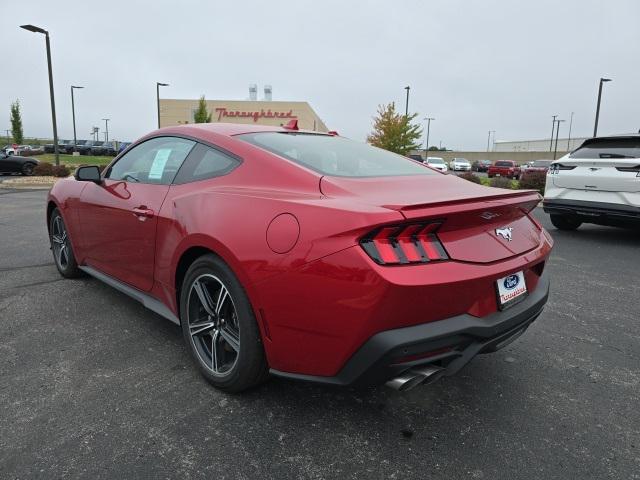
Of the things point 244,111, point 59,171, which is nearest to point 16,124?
point 244,111

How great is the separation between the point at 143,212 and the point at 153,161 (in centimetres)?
44

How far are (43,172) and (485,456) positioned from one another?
2117 cm

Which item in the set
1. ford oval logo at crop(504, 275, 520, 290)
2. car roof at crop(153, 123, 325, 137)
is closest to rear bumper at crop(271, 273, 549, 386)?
ford oval logo at crop(504, 275, 520, 290)

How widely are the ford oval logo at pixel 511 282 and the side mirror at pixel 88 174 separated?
3.02 metres

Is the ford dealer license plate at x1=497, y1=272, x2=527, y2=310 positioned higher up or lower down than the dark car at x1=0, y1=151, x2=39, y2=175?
higher up

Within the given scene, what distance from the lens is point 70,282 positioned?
14.4 feet

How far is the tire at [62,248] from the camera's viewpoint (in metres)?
4.30

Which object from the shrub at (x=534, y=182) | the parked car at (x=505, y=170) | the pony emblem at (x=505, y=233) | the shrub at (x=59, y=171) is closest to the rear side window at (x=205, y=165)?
the pony emblem at (x=505, y=233)

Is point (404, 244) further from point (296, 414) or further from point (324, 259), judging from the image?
point (296, 414)

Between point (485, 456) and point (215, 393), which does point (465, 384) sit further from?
point (215, 393)

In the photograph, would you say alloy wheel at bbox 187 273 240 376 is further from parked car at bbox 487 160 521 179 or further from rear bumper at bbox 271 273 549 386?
parked car at bbox 487 160 521 179

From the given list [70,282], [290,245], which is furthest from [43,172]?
[290,245]

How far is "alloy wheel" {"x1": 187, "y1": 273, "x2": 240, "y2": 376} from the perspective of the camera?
241cm

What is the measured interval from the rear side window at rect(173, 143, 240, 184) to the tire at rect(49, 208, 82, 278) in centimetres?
201
